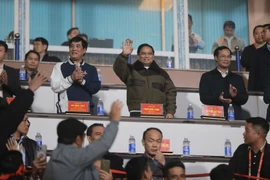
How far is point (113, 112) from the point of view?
256 inches

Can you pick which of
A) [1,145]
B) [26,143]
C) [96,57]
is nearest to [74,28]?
[96,57]

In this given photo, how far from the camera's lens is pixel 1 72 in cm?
1050

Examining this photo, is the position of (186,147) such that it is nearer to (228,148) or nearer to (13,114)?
(228,148)

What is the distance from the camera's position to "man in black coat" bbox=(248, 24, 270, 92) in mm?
11953

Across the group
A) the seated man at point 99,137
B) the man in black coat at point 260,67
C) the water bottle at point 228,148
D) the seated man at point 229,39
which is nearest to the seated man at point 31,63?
the seated man at point 99,137

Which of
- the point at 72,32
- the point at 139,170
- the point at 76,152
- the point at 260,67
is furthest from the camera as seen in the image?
Result: the point at 72,32

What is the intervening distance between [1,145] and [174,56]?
782cm

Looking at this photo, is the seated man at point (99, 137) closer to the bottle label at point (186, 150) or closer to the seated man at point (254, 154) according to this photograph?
the seated man at point (254, 154)

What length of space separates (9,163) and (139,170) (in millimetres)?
1217

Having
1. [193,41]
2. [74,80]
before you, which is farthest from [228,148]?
[193,41]

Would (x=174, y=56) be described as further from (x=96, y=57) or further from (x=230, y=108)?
(x=230, y=108)

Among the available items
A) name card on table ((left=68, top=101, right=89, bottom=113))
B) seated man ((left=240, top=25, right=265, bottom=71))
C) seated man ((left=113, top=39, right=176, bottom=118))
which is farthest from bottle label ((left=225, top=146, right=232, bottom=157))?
seated man ((left=240, top=25, right=265, bottom=71))

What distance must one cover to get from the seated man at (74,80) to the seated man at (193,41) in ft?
14.4

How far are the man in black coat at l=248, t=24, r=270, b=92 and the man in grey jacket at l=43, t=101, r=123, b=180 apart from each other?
226 inches
